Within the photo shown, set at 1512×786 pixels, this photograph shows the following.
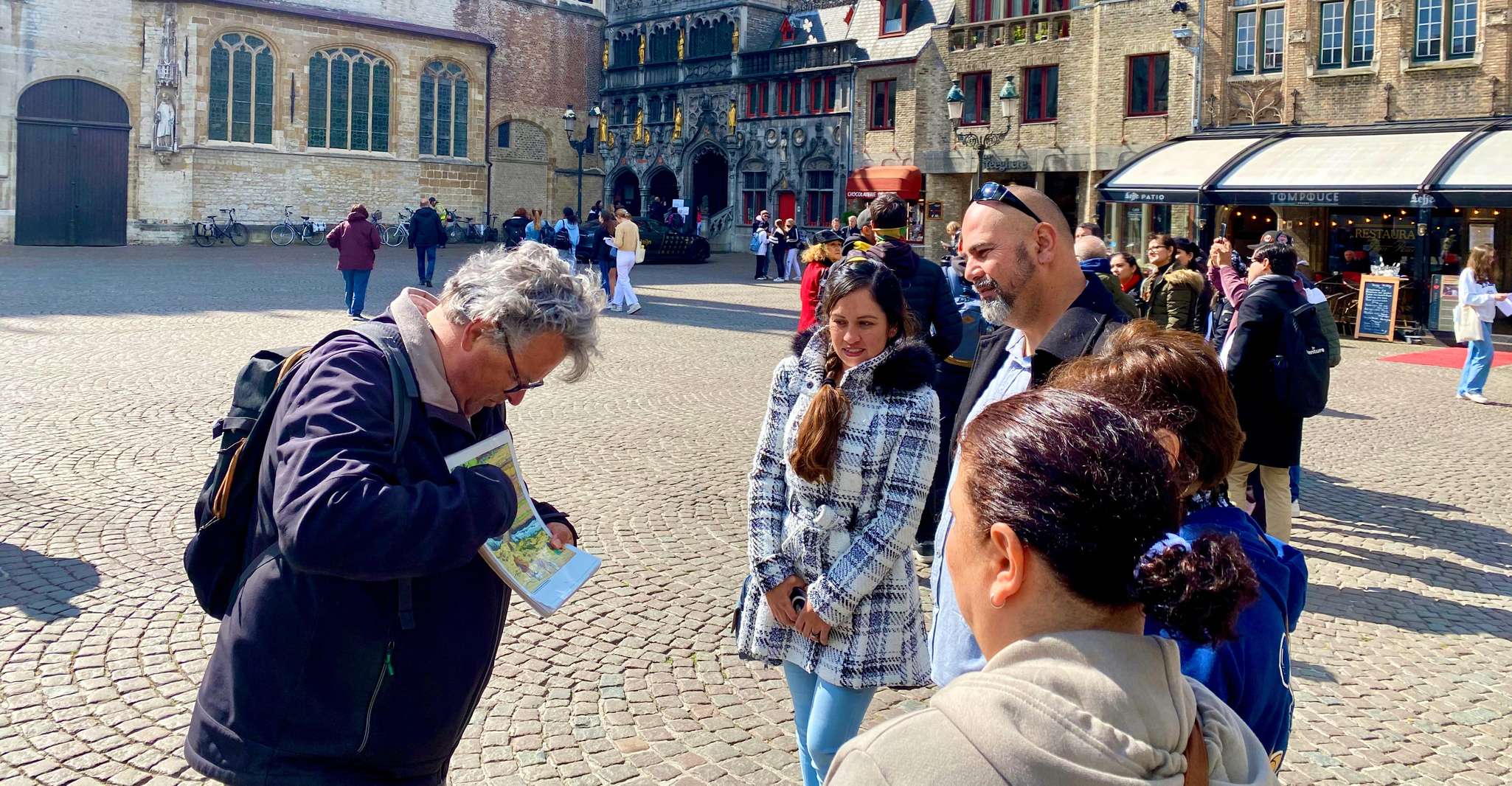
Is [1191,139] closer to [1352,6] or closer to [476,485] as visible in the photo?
[1352,6]

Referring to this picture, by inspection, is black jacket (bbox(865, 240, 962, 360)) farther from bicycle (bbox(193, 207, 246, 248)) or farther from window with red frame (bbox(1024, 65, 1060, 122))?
bicycle (bbox(193, 207, 246, 248))

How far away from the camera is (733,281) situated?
25078 mm

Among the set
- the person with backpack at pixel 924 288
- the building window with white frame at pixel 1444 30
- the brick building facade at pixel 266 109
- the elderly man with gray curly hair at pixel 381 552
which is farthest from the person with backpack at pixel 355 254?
the brick building facade at pixel 266 109

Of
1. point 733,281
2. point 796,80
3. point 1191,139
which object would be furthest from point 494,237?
point 1191,139

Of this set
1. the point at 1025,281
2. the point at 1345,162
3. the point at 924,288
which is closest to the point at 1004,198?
the point at 1025,281

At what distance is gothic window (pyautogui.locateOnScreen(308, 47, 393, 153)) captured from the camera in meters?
35.3

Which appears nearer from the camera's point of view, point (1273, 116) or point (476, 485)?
point (476, 485)

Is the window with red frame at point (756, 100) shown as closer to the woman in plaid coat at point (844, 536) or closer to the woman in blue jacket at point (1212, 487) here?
the woman in plaid coat at point (844, 536)

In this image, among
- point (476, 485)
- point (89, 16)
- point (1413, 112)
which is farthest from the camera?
point (89, 16)

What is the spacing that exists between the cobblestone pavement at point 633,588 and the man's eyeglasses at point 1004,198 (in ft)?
5.86

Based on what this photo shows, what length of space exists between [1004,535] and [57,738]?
3.44m

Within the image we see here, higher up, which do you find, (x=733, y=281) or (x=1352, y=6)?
(x=1352, y=6)

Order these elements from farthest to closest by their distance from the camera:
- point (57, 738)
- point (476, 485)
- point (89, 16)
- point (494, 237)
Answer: point (494, 237), point (89, 16), point (57, 738), point (476, 485)

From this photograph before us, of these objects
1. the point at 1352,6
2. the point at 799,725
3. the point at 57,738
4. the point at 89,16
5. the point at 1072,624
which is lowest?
the point at 57,738
